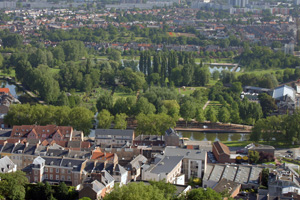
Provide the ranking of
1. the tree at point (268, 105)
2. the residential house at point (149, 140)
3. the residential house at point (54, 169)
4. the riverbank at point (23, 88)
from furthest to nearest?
the riverbank at point (23, 88), the tree at point (268, 105), the residential house at point (149, 140), the residential house at point (54, 169)

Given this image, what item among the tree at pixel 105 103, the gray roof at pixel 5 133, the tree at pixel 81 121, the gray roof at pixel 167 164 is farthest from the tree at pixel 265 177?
the tree at pixel 105 103

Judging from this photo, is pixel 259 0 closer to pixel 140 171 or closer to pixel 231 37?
pixel 231 37

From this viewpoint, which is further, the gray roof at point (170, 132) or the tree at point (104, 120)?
the tree at point (104, 120)

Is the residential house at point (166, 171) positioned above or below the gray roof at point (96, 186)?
below

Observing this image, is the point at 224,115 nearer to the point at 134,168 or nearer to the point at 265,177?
the point at 265,177

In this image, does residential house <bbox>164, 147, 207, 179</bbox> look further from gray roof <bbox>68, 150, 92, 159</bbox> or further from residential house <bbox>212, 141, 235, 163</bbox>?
gray roof <bbox>68, 150, 92, 159</bbox>

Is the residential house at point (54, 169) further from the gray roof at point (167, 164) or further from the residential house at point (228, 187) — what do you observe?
the residential house at point (228, 187)
